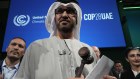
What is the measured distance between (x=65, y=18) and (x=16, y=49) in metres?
1.45

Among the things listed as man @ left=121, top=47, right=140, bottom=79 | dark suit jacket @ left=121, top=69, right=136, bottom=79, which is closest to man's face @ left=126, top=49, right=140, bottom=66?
man @ left=121, top=47, right=140, bottom=79

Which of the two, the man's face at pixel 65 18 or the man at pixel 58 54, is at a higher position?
the man's face at pixel 65 18

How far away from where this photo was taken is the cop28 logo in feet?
15.8

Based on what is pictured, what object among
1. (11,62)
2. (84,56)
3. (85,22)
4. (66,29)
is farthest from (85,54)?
(85,22)

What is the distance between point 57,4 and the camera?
195 centimetres

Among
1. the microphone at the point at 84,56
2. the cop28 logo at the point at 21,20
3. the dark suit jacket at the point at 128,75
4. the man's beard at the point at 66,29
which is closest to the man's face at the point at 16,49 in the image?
the dark suit jacket at the point at 128,75

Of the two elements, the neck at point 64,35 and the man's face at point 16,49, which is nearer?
the neck at point 64,35

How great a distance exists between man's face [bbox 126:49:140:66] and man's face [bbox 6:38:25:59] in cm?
127

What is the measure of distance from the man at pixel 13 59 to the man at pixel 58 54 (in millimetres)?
1129

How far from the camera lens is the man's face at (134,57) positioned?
11.0ft

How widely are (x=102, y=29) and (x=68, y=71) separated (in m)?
3.26

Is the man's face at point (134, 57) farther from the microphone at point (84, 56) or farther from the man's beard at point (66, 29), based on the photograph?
the microphone at point (84, 56)

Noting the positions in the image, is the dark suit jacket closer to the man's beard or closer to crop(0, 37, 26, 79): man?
crop(0, 37, 26, 79): man

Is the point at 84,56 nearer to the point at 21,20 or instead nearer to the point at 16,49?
the point at 16,49
